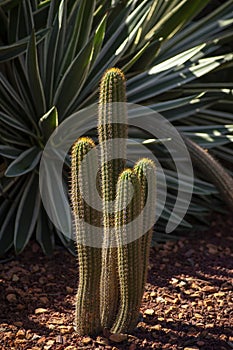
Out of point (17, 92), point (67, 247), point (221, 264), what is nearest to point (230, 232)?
point (221, 264)

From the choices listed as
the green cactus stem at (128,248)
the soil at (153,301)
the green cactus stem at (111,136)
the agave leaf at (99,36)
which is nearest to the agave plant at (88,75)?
the agave leaf at (99,36)

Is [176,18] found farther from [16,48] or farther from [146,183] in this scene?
[146,183]

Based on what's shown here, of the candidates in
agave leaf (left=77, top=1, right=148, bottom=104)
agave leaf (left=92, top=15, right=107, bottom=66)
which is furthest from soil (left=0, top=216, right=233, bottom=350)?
agave leaf (left=92, top=15, right=107, bottom=66)

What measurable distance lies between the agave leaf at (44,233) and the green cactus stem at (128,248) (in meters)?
0.96

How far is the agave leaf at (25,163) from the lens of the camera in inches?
139

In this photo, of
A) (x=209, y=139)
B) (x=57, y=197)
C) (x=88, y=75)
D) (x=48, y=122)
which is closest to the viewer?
(x=48, y=122)

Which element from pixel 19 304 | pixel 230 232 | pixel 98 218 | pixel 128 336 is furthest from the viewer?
pixel 230 232

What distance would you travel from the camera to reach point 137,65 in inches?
161

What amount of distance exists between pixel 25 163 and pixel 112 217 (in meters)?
1.03

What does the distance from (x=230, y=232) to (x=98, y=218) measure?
5.51ft

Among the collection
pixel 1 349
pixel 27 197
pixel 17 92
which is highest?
pixel 17 92

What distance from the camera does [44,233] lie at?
381 centimetres

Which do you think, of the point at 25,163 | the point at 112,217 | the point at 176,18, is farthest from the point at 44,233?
the point at 176,18

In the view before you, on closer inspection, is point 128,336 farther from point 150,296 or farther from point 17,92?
point 17,92
